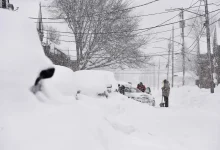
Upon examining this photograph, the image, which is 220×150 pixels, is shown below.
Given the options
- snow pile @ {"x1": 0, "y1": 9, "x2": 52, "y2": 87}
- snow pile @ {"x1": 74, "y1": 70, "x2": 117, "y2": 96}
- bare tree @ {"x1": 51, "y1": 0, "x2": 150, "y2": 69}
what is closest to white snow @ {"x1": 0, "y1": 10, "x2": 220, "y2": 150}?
snow pile @ {"x1": 0, "y1": 9, "x2": 52, "y2": 87}

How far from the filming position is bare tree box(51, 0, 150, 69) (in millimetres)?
24672

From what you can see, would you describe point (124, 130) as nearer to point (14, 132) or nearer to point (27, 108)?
point (27, 108)

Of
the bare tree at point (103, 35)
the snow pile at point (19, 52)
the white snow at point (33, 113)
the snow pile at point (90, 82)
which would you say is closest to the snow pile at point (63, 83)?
the white snow at point (33, 113)

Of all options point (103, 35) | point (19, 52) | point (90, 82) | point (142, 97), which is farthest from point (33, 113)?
point (103, 35)

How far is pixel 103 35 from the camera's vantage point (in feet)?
80.8

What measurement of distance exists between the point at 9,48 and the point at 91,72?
35.1 feet

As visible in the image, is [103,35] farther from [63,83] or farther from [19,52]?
[19,52]

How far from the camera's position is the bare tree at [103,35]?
80.9 ft

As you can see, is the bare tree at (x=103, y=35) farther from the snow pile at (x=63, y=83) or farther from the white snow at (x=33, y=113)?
the white snow at (x=33, y=113)

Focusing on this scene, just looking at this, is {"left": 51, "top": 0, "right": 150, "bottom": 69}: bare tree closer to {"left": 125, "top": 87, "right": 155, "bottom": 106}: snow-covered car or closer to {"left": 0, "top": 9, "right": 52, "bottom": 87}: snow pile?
{"left": 125, "top": 87, "right": 155, "bottom": 106}: snow-covered car

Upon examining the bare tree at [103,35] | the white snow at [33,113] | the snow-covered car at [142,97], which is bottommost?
the snow-covered car at [142,97]

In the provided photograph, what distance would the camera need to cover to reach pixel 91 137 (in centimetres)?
372

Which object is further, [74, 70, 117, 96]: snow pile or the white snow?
[74, 70, 117, 96]: snow pile

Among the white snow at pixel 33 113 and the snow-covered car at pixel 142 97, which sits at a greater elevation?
the white snow at pixel 33 113
